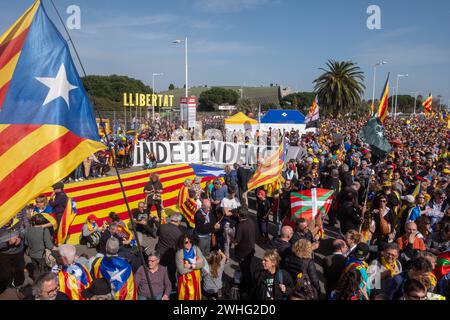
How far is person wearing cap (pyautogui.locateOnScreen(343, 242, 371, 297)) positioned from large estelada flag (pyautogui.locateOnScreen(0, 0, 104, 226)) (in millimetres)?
3001

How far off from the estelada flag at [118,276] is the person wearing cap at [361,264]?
7.91ft

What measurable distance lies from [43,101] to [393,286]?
4068 mm

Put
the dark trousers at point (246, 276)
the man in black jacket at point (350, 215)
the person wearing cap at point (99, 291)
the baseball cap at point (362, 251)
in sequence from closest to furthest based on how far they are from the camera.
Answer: the person wearing cap at point (99, 291)
the baseball cap at point (362, 251)
the dark trousers at point (246, 276)
the man in black jacket at point (350, 215)

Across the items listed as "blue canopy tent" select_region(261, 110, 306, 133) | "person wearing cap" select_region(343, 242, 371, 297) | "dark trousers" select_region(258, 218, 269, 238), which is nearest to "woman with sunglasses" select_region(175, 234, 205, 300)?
"person wearing cap" select_region(343, 242, 371, 297)

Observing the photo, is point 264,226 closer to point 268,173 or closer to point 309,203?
point 268,173

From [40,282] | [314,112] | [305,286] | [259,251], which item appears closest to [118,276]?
[40,282]

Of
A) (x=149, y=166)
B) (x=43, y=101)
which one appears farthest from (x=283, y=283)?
(x=149, y=166)

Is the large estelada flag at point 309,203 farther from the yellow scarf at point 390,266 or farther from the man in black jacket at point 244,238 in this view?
the yellow scarf at point 390,266

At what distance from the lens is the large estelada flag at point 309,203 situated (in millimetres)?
6629

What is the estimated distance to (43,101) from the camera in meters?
3.43

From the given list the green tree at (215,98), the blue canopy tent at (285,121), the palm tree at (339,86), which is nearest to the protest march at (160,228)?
the blue canopy tent at (285,121)

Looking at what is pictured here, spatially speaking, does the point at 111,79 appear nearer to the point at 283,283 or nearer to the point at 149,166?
the point at 149,166

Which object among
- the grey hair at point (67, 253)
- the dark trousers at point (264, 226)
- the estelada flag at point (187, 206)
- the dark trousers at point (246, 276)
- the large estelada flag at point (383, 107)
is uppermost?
the large estelada flag at point (383, 107)

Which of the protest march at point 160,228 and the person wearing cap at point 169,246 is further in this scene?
the person wearing cap at point 169,246
